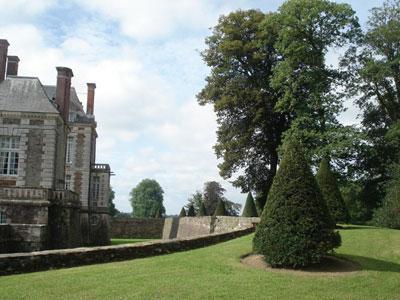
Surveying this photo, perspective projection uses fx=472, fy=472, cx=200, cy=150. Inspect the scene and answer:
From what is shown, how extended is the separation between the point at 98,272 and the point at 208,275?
7.68 feet

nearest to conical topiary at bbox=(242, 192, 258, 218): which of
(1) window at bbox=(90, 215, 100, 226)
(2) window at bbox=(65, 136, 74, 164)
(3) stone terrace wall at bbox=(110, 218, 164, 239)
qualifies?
(1) window at bbox=(90, 215, 100, 226)

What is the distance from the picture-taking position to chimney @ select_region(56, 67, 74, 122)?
2525 centimetres

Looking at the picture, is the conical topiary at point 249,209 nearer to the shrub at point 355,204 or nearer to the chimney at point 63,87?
the shrub at point 355,204

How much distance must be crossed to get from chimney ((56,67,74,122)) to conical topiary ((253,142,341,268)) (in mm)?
17109

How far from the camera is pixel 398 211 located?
814 inches

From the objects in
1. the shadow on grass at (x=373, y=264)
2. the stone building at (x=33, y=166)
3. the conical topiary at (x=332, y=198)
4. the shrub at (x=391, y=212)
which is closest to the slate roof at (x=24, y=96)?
the stone building at (x=33, y=166)

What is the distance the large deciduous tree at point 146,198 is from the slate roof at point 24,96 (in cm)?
6028

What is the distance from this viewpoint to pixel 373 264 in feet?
36.2

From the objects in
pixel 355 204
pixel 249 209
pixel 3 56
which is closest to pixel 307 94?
pixel 249 209

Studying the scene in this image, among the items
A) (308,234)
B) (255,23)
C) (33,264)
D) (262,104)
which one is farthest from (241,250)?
(255,23)

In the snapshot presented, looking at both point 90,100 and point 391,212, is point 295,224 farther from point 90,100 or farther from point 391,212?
point 90,100

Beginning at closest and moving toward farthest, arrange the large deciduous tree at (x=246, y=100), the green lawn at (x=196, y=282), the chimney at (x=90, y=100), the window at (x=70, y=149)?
the green lawn at (x=196, y=282)
the large deciduous tree at (x=246, y=100)
the window at (x=70, y=149)
the chimney at (x=90, y=100)

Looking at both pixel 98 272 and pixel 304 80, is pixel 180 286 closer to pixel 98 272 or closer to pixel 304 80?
pixel 98 272

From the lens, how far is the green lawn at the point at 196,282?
26.9 feet
